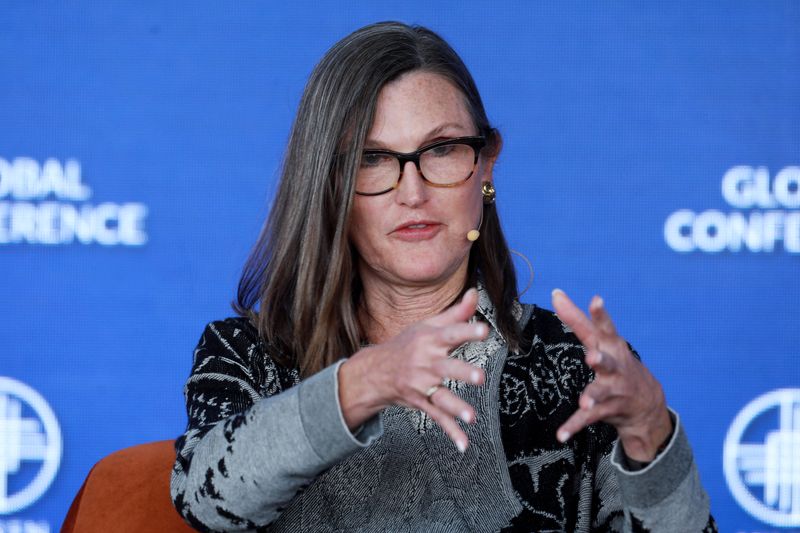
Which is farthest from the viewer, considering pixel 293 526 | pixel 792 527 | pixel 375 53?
pixel 792 527

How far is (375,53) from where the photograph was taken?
4.70 ft

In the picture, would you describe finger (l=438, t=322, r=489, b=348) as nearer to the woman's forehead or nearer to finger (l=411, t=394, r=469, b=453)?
finger (l=411, t=394, r=469, b=453)

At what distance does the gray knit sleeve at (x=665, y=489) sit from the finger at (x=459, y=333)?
0.81 feet

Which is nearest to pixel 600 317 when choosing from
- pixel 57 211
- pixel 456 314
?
pixel 456 314

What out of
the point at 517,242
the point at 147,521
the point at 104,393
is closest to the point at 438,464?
the point at 147,521

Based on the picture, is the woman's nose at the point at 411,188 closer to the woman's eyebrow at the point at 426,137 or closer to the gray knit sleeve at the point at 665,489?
the woman's eyebrow at the point at 426,137

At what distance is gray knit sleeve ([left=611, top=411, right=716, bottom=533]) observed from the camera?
3.50 ft

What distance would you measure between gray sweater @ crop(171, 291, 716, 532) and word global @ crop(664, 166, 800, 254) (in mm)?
1171

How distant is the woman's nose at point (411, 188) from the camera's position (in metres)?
1.38

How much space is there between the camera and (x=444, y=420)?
3.18ft

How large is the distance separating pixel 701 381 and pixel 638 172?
1.83 ft

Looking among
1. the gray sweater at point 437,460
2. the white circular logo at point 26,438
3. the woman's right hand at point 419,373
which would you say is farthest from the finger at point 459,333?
the white circular logo at point 26,438

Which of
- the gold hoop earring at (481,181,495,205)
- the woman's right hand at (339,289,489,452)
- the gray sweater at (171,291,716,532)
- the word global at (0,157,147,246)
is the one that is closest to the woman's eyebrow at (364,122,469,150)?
the gold hoop earring at (481,181,495,205)

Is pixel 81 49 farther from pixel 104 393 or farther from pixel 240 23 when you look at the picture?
pixel 104 393
